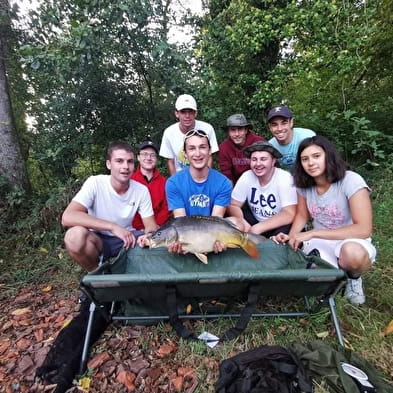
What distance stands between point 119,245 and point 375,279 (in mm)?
2372

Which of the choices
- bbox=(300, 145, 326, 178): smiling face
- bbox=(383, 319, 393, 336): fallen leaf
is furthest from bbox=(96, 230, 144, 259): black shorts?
bbox=(383, 319, 393, 336): fallen leaf

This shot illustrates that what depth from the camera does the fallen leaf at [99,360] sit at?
1.95 metres

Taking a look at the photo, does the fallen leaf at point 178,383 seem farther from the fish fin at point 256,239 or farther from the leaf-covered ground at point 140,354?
the fish fin at point 256,239

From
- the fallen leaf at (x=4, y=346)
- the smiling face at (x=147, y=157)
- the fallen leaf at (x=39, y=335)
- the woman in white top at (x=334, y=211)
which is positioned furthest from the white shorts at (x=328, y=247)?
the fallen leaf at (x=4, y=346)

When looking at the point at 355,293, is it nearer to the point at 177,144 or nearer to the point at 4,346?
the point at 177,144

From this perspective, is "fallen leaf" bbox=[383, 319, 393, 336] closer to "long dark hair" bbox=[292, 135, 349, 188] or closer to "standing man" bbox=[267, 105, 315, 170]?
"long dark hair" bbox=[292, 135, 349, 188]

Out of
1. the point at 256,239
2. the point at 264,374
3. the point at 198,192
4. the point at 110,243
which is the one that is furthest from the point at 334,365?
the point at 110,243

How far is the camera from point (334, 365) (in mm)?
1665

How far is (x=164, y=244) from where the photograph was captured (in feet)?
7.23

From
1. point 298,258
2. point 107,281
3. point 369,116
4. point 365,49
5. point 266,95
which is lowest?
point 298,258

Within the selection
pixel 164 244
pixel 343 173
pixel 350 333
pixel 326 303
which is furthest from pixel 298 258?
pixel 164 244

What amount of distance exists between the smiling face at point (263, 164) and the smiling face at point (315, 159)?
1.42 ft

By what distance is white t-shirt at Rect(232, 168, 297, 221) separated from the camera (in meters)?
2.74

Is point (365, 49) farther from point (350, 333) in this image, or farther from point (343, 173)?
point (350, 333)
